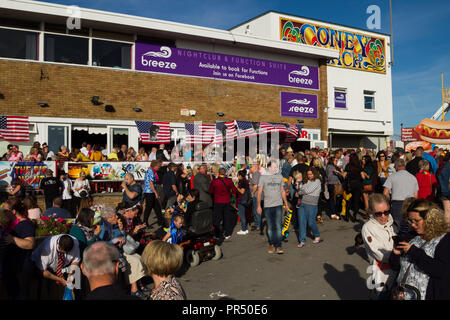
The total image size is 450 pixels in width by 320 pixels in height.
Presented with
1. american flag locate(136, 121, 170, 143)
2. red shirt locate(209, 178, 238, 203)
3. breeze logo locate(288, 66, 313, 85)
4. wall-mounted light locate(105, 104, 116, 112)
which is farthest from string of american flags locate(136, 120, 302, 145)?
red shirt locate(209, 178, 238, 203)

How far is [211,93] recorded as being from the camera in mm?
18094

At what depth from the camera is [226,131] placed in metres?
17.3

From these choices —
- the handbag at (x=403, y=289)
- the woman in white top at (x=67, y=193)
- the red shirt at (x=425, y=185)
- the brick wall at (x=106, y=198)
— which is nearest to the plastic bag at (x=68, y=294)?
the handbag at (x=403, y=289)

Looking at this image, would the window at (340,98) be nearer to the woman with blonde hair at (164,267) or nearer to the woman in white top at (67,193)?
the woman in white top at (67,193)

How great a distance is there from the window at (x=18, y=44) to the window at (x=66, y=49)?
1.53ft

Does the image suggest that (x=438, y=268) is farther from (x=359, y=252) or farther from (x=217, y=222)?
(x=217, y=222)

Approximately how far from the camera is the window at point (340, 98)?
22.5 meters

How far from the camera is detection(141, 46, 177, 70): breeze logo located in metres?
16.6

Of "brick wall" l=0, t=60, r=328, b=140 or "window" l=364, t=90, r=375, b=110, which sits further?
"window" l=364, t=90, r=375, b=110

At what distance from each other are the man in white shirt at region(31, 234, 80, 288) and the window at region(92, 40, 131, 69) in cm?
1230

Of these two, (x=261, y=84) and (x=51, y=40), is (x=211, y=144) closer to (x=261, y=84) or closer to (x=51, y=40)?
(x=261, y=84)

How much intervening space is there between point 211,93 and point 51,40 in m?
7.27

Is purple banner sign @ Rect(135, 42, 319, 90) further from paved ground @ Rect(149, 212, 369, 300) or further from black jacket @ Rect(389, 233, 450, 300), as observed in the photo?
black jacket @ Rect(389, 233, 450, 300)
